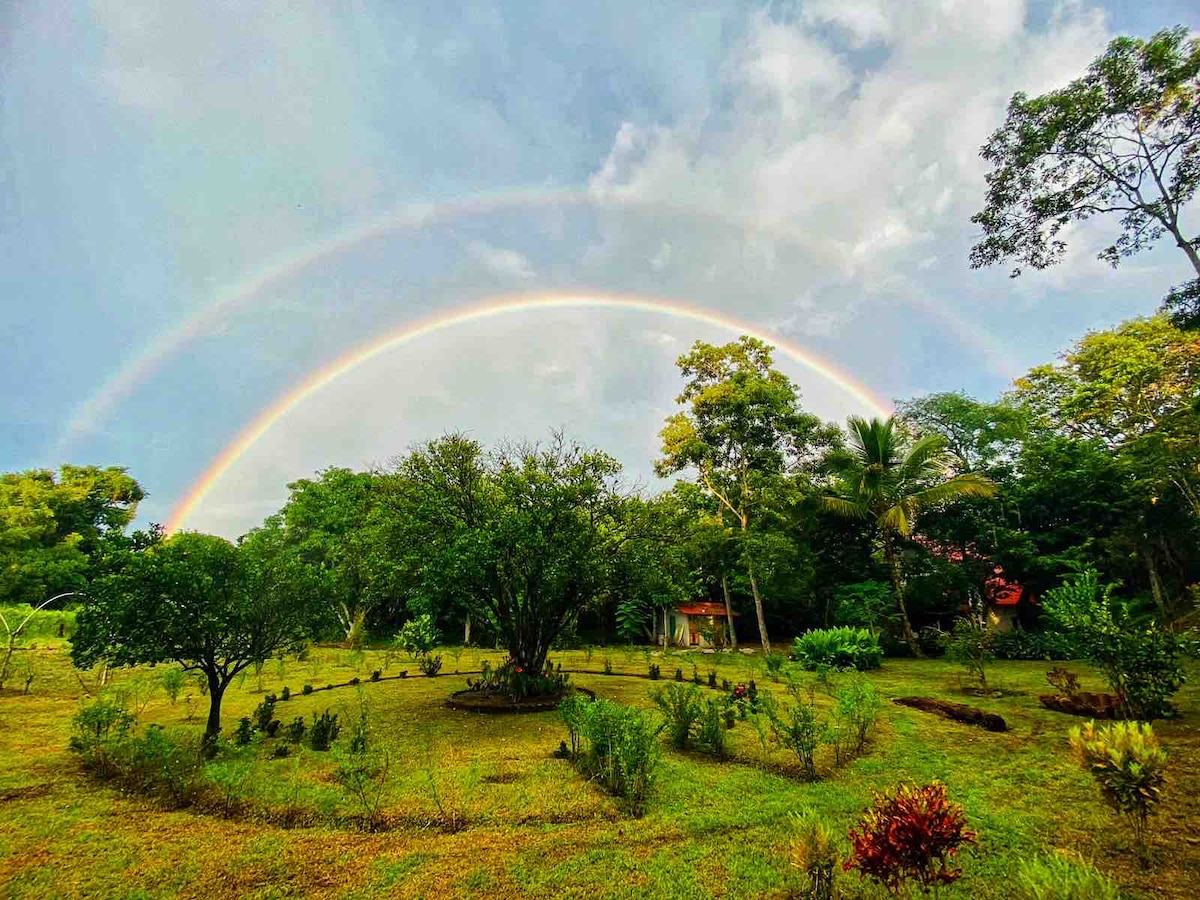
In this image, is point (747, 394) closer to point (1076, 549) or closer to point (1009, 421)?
point (1076, 549)

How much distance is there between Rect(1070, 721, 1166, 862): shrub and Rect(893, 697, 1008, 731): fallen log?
5170mm

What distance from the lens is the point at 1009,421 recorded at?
99.1 feet

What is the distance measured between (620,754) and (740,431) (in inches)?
822

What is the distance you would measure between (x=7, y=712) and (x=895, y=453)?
101 feet

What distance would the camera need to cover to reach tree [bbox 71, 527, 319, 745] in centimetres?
815

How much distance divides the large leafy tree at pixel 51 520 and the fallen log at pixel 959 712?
30.8 m

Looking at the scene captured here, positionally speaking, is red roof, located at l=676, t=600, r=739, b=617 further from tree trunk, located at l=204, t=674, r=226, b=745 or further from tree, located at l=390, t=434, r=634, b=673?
tree trunk, located at l=204, t=674, r=226, b=745

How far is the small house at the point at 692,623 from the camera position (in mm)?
31891

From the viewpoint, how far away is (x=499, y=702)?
493 inches

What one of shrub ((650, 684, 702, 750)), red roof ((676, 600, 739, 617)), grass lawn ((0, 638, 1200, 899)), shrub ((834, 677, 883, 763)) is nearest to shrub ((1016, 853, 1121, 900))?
grass lawn ((0, 638, 1200, 899))

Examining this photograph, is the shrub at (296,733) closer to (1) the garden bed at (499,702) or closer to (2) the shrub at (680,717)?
(1) the garden bed at (499,702)

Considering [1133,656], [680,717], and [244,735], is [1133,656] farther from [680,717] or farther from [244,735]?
[244,735]

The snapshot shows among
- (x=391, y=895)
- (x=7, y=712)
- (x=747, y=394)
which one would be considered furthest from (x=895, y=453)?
(x=7, y=712)

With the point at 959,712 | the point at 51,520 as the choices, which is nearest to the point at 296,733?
the point at 959,712
